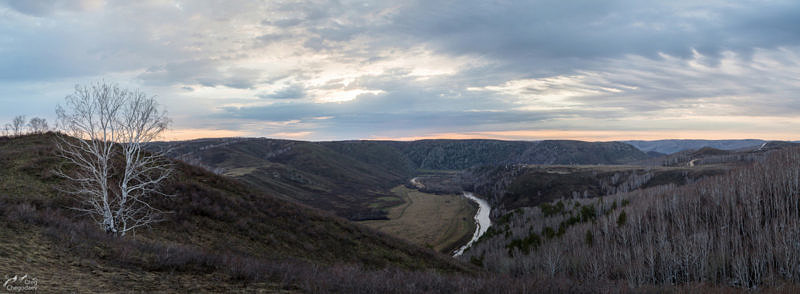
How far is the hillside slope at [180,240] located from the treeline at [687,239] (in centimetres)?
2969

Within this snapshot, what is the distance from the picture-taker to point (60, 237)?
15.8 meters

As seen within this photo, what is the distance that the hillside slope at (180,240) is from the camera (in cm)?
1343

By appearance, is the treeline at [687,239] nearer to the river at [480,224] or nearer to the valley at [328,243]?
the valley at [328,243]

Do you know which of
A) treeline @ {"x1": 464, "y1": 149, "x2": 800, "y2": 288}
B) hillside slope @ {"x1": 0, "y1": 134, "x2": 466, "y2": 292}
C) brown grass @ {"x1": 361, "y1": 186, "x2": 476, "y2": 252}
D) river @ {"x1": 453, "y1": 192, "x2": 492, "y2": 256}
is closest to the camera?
hillside slope @ {"x1": 0, "y1": 134, "x2": 466, "y2": 292}

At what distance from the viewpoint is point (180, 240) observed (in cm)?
2591

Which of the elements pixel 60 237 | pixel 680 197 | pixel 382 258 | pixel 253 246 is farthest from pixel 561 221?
pixel 60 237

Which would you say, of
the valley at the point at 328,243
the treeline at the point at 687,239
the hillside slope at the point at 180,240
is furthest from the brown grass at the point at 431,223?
the hillside slope at the point at 180,240

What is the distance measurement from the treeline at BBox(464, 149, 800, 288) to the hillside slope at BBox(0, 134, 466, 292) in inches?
1169

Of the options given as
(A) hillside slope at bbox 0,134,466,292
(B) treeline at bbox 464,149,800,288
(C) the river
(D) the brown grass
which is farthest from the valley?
(C) the river

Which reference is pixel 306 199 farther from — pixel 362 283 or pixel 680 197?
pixel 362 283

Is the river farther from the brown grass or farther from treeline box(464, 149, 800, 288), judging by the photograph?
treeline box(464, 149, 800, 288)

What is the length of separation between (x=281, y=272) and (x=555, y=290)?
13.9 m

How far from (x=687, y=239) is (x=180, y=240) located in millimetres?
84791

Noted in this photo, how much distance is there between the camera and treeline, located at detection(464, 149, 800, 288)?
166ft
